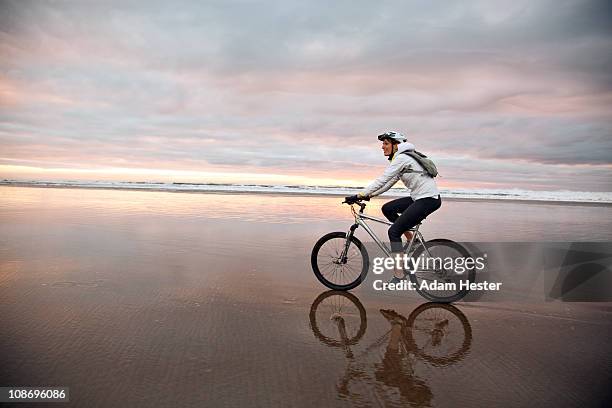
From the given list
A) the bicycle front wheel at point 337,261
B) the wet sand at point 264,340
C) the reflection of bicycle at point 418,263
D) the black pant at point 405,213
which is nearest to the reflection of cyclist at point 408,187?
the black pant at point 405,213

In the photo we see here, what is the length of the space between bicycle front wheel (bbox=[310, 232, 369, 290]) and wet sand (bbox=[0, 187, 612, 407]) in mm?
265

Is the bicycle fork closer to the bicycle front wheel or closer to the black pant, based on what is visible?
the bicycle front wheel

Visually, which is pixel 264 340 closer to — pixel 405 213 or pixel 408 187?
pixel 405 213

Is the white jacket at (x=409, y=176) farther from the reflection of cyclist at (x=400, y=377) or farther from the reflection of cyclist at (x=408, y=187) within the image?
Result: the reflection of cyclist at (x=400, y=377)

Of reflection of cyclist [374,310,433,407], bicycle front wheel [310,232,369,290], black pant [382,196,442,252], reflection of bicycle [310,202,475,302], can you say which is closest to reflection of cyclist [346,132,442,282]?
black pant [382,196,442,252]

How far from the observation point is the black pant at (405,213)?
5887 millimetres

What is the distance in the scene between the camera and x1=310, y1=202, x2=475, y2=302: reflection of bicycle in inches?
231

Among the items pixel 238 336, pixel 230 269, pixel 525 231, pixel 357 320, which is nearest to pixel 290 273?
pixel 230 269

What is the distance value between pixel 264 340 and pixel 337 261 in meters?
2.62

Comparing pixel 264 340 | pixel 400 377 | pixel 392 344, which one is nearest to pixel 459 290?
pixel 392 344

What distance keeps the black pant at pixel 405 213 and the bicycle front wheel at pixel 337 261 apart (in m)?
0.56

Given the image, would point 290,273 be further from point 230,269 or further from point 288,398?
point 288,398

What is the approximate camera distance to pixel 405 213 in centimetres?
596

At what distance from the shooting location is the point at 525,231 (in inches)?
529
